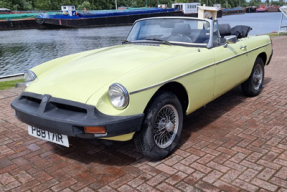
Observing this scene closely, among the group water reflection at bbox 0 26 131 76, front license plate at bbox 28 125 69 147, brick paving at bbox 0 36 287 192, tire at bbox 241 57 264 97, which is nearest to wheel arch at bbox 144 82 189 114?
brick paving at bbox 0 36 287 192

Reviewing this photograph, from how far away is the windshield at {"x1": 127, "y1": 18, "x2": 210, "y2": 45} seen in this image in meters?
4.20

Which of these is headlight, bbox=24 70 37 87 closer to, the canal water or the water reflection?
the canal water

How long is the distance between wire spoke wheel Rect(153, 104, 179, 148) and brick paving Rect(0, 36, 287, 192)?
21 cm

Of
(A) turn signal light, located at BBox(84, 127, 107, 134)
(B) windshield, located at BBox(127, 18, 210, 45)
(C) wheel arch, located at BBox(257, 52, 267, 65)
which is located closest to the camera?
(A) turn signal light, located at BBox(84, 127, 107, 134)

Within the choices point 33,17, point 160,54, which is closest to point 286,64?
point 160,54

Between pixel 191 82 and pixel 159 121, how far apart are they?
68cm

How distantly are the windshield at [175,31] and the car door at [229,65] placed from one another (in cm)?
32

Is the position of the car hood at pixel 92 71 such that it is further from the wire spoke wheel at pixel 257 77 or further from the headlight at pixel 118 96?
the wire spoke wheel at pixel 257 77

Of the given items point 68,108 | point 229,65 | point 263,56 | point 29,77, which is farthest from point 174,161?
point 263,56

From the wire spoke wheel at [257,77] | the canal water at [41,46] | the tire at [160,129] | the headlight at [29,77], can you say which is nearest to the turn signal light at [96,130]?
the tire at [160,129]

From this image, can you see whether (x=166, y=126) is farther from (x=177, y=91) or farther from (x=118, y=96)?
(x=118, y=96)

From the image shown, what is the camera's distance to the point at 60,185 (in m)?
2.88

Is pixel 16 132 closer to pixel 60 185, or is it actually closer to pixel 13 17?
pixel 60 185

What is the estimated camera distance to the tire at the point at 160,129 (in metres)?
3.06
